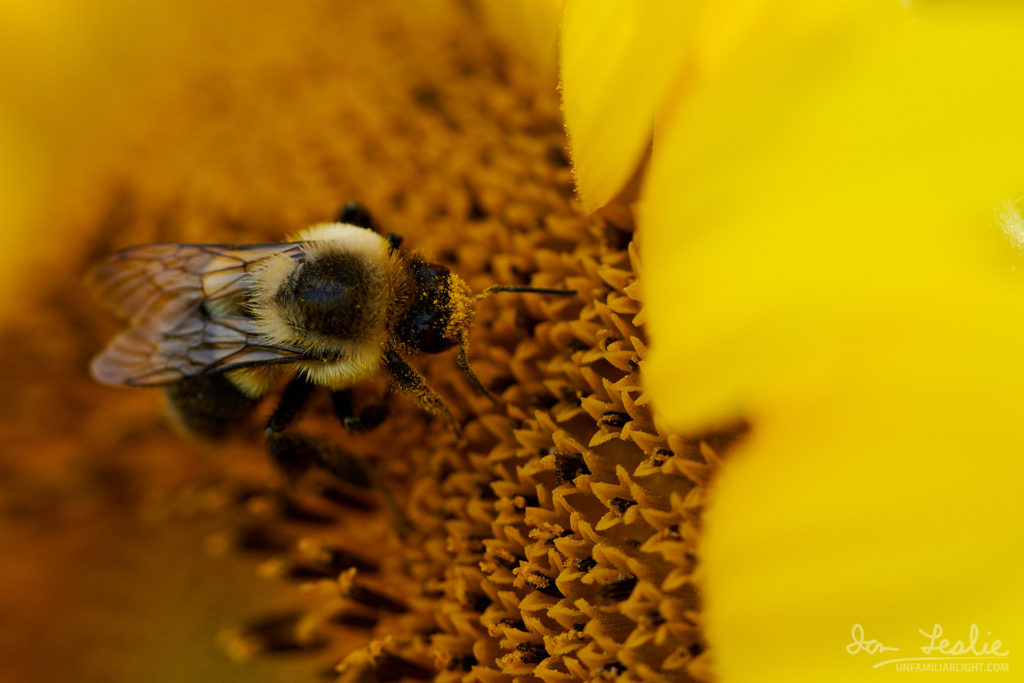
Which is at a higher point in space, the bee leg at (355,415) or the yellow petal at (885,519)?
the bee leg at (355,415)

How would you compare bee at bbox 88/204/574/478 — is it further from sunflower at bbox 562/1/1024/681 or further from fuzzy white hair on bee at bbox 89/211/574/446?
sunflower at bbox 562/1/1024/681

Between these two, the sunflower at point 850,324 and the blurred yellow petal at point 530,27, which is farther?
the blurred yellow petal at point 530,27

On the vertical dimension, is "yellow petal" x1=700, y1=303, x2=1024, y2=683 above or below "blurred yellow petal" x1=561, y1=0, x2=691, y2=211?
below

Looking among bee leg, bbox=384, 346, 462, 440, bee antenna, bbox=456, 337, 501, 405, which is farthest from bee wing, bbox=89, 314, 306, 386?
bee antenna, bbox=456, 337, 501, 405

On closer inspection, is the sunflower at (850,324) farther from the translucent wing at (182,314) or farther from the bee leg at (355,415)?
the translucent wing at (182,314)

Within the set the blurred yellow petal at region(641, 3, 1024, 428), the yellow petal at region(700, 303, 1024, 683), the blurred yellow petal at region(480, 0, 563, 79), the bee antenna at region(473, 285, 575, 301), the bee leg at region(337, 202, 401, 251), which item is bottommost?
the yellow petal at region(700, 303, 1024, 683)

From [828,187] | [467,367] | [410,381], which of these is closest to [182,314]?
[410,381]

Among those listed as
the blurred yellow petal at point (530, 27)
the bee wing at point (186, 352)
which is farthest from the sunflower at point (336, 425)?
the bee wing at point (186, 352)

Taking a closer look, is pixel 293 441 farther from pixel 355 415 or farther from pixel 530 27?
pixel 530 27
